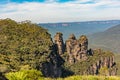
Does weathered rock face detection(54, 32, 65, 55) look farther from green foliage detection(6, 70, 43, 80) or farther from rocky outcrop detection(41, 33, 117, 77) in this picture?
green foliage detection(6, 70, 43, 80)

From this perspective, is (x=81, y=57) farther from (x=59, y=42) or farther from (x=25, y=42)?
(x=25, y=42)

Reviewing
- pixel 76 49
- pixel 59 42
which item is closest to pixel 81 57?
pixel 76 49

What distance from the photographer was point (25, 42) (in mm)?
107250

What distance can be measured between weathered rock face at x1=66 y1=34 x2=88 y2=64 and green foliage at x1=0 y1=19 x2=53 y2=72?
171 feet

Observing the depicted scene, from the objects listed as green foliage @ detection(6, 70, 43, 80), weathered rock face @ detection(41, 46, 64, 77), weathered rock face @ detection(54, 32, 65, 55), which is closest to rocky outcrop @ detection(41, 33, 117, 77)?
weathered rock face @ detection(54, 32, 65, 55)

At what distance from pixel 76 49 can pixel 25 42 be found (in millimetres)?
70891

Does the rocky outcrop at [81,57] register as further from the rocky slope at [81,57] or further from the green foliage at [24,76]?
the green foliage at [24,76]

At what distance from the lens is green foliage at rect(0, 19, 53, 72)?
99.7m

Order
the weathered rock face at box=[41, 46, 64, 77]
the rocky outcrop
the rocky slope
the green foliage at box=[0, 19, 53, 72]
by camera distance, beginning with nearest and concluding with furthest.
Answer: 1. the green foliage at box=[0, 19, 53, 72]
2. the weathered rock face at box=[41, 46, 64, 77]
3. the rocky outcrop
4. the rocky slope

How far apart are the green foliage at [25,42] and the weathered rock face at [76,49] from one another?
5218 centimetres

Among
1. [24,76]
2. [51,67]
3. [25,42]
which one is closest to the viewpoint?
[24,76]

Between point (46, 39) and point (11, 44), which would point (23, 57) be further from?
point (46, 39)

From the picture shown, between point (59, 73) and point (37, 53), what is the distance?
24.3 m

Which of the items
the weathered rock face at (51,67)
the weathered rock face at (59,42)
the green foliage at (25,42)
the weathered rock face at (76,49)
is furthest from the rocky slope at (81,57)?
the green foliage at (25,42)
